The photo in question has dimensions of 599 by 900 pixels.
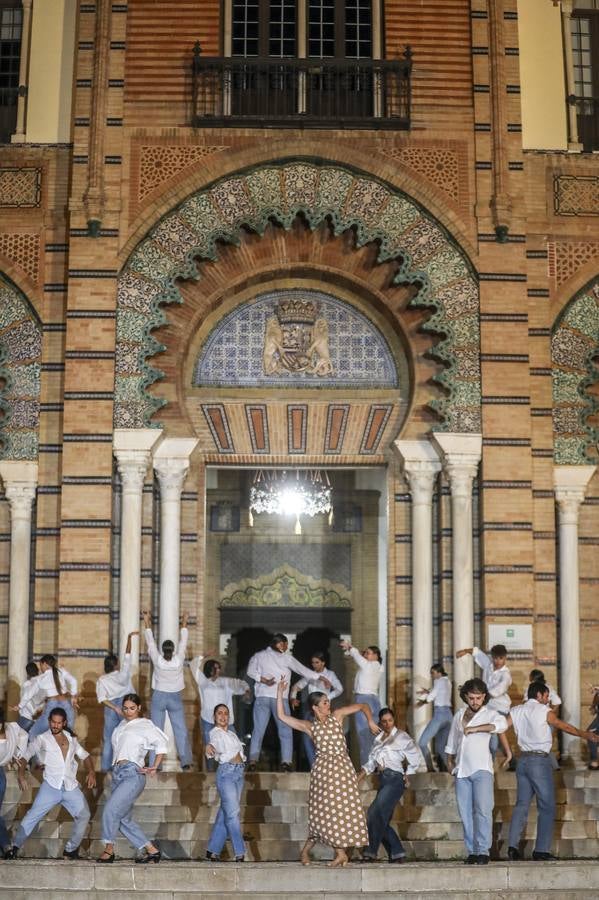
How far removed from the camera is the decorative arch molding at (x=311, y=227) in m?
13.8

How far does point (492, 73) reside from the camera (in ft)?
46.8

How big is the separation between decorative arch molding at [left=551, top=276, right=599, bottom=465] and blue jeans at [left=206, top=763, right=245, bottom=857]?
554 cm

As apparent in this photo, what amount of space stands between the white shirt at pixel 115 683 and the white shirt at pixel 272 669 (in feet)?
3.56

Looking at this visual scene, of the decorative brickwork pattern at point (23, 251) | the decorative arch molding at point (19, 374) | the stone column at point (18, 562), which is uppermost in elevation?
the decorative brickwork pattern at point (23, 251)

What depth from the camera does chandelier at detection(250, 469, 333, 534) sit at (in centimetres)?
1678

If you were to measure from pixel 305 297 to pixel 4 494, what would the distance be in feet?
12.0

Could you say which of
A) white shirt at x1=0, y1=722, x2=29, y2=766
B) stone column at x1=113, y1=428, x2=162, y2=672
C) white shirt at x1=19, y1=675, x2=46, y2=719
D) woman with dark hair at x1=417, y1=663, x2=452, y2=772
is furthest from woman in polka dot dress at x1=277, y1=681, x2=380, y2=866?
stone column at x1=113, y1=428, x2=162, y2=672

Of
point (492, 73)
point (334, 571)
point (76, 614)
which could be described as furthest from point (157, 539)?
point (492, 73)

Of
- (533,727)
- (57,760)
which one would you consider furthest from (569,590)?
(57,760)

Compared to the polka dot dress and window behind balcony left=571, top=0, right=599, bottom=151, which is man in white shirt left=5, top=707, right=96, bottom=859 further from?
window behind balcony left=571, top=0, right=599, bottom=151

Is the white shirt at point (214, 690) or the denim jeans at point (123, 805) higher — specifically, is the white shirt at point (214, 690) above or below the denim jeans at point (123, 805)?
above

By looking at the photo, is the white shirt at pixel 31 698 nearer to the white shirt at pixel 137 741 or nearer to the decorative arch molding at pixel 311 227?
the white shirt at pixel 137 741

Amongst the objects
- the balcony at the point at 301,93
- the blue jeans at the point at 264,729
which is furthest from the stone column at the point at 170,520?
the balcony at the point at 301,93

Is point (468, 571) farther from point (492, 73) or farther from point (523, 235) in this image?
point (492, 73)
